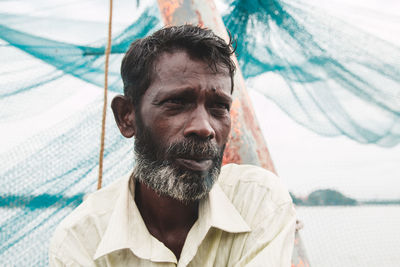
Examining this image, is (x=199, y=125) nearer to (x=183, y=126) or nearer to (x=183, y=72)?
(x=183, y=126)

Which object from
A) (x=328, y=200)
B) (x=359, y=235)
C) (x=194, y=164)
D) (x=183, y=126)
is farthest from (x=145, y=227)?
(x=328, y=200)

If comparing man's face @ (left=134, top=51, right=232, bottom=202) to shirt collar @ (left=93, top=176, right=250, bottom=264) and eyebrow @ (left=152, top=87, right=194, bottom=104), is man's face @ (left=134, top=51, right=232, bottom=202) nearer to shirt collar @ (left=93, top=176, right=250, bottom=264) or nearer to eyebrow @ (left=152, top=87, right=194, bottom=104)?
eyebrow @ (left=152, top=87, right=194, bottom=104)

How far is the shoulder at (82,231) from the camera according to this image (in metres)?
1.30

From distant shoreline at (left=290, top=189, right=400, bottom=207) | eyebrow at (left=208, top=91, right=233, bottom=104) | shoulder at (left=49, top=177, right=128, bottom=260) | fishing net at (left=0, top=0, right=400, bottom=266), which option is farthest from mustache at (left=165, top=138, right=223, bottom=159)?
distant shoreline at (left=290, top=189, right=400, bottom=207)

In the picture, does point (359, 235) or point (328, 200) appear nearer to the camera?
point (359, 235)

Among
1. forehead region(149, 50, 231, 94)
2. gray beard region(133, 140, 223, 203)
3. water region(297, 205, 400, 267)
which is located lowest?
water region(297, 205, 400, 267)

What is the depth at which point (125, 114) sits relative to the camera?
1591 mm

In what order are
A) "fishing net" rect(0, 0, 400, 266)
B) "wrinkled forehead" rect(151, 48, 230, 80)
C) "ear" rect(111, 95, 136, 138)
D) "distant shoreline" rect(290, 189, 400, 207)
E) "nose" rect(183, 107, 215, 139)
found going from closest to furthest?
"nose" rect(183, 107, 215, 139) → "wrinkled forehead" rect(151, 48, 230, 80) → "ear" rect(111, 95, 136, 138) → "fishing net" rect(0, 0, 400, 266) → "distant shoreline" rect(290, 189, 400, 207)

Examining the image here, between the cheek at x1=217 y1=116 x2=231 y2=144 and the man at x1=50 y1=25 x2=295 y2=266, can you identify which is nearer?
the man at x1=50 y1=25 x2=295 y2=266

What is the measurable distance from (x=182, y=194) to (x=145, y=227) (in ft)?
0.87

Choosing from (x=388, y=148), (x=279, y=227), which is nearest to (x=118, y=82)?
(x=279, y=227)

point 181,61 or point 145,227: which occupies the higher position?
point 181,61

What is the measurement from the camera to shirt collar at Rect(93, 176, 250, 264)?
1.27 metres

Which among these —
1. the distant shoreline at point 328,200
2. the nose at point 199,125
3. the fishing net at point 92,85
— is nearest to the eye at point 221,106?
the nose at point 199,125
